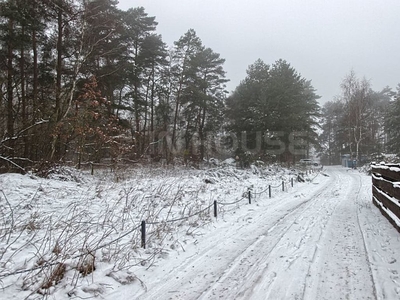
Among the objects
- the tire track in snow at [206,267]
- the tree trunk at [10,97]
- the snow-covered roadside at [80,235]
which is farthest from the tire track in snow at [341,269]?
the tree trunk at [10,97]

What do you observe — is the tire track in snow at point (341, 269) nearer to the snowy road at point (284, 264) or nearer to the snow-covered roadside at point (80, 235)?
the snowy road at point (284, 264)

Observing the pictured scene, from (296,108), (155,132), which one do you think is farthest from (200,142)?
(296,108)

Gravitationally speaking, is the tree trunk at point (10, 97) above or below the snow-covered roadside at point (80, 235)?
above

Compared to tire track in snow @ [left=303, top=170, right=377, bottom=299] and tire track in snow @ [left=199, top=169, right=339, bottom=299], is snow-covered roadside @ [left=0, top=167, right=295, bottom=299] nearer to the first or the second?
tire track in snow @ [left=199, top=169, right=339, bottom=299]

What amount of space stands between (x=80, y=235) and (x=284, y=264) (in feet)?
13.6

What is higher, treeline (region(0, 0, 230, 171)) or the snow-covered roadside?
treeline (region(0, 0, 230, 171))

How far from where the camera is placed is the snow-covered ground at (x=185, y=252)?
363cm

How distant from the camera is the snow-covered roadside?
12.1 feet

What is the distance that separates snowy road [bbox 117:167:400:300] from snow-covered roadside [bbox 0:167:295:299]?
0.39 meters

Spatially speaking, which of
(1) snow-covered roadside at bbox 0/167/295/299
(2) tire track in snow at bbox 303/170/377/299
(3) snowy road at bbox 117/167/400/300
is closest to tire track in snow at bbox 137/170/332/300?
(3) snowy road at bbox 117/167/400/300

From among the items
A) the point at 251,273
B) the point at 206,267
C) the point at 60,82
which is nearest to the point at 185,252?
the point at 206,267

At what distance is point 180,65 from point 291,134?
1492 cm

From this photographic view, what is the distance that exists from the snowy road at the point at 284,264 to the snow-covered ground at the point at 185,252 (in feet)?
0.05

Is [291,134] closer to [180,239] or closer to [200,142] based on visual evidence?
[200,142]
